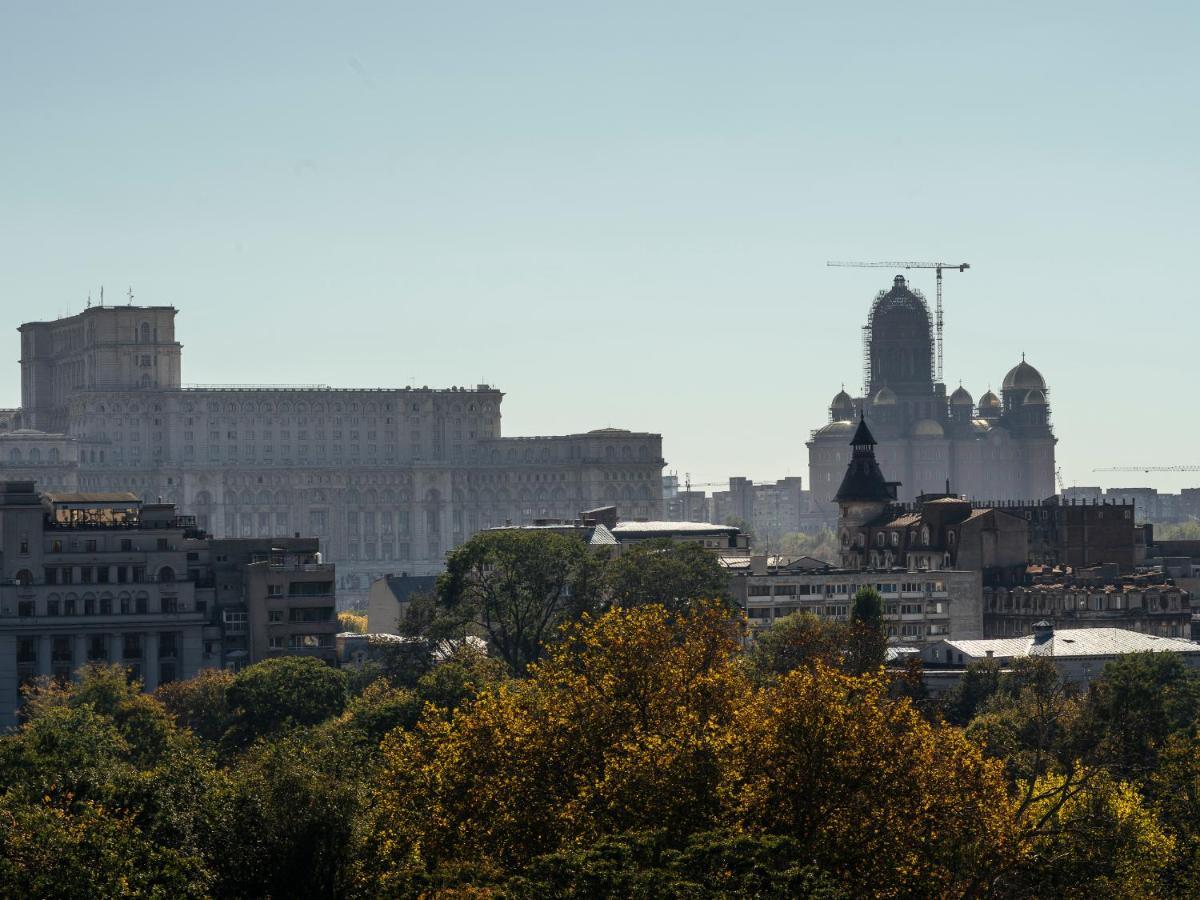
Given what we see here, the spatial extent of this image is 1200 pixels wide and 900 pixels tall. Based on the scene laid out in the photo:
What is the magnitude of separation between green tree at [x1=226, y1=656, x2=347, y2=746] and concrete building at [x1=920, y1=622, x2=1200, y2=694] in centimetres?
3318

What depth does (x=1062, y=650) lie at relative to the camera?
17050 cm

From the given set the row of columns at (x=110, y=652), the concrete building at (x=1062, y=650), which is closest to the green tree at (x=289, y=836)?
the concrete building at (x=1062, y=650)

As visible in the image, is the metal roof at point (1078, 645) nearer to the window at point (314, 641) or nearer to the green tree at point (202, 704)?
the window at point (314, 641)

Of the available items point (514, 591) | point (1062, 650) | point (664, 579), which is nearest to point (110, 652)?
point (514, 591)

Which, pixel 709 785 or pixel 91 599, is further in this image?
pixel 91 599

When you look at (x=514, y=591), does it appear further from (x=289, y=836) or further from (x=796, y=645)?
(x=289, y=836)

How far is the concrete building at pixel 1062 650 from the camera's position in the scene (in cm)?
16450

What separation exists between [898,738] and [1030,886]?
5.88m

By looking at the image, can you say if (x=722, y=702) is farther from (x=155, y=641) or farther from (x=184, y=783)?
(x=155, y=641)

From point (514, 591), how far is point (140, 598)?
23539 mm

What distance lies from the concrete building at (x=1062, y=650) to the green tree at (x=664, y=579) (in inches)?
652

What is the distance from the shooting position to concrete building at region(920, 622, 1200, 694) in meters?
164

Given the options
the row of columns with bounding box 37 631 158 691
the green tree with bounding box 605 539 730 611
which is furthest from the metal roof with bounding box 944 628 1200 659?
the row of columns with bounding box 37 631 158 691

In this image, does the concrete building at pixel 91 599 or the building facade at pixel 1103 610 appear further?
the building facade at pixel 1103 610
